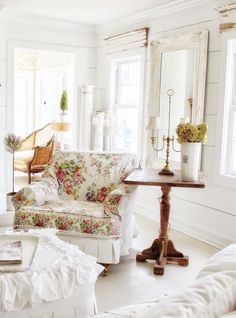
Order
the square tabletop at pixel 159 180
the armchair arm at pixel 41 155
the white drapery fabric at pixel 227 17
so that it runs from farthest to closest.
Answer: the armchair arm at pixel 41 155 → the white drapery fabric at pixel 227 17 → the square tabletop at pixel 159 180

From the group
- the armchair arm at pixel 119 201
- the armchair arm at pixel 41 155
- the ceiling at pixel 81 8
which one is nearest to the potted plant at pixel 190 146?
the armchair arm at pixel 119 201

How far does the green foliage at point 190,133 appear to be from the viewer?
3.17 metres

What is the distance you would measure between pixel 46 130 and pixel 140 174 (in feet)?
13.8

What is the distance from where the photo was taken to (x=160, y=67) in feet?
15.6

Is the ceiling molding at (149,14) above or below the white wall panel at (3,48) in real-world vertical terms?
above

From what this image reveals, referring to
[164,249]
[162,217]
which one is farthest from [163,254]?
[162,217]

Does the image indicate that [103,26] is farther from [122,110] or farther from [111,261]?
[111,261]

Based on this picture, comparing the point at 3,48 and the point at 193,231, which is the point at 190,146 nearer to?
the point at 193,231

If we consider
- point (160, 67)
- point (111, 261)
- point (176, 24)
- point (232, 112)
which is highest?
point (176, 24)

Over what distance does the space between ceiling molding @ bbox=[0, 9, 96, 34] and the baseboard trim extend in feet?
9.11

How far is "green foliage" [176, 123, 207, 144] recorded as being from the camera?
3168 mm

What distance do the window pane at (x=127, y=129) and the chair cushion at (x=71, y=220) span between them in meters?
2.35

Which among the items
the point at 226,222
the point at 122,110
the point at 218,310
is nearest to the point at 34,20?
the point at 122,110

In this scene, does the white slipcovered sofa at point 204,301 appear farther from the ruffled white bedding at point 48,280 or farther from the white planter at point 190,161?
the white planter at point 190,161
